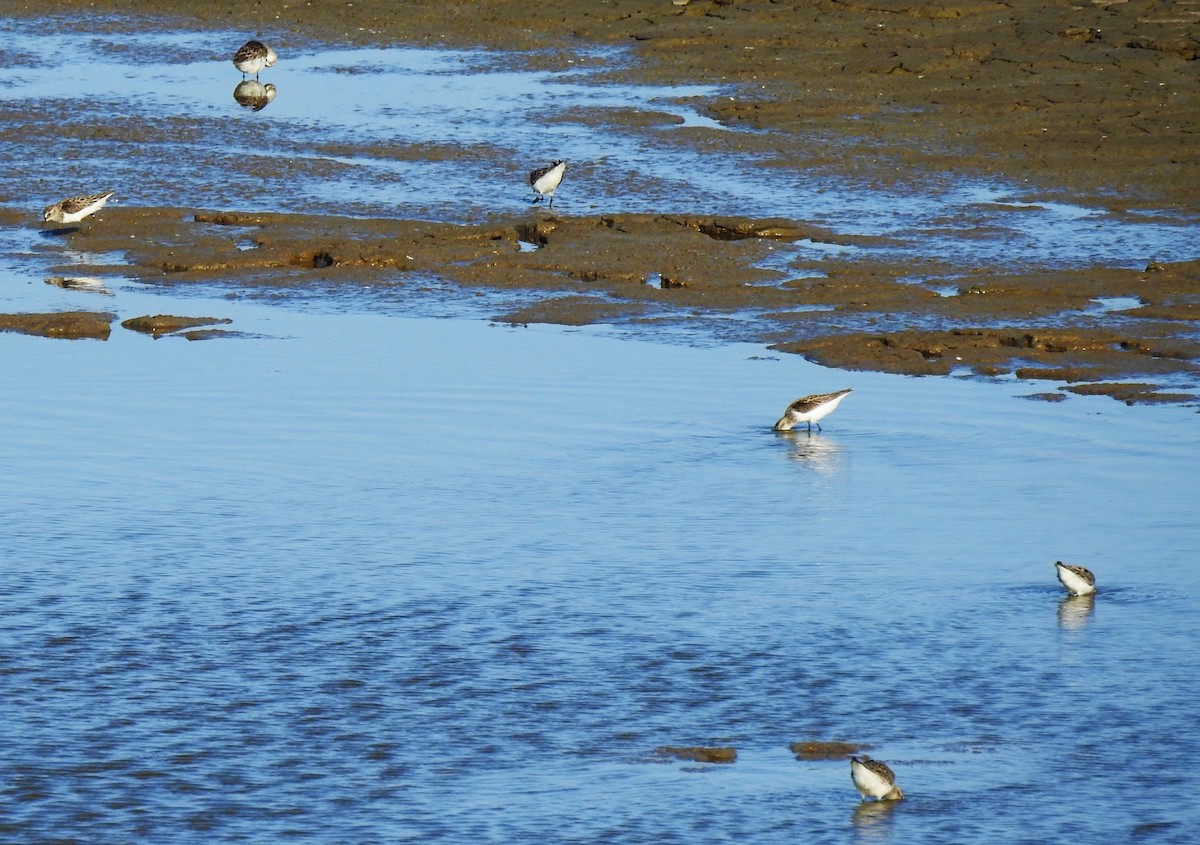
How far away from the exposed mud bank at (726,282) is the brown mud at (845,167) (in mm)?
29

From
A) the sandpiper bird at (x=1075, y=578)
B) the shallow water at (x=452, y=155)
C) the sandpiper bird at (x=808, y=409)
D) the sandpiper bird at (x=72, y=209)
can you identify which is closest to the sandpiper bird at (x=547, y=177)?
the shallow water at (x=452, y=155)

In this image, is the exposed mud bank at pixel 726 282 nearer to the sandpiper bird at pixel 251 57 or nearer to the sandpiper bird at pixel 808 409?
the sandpiper bird at pixel 808 409

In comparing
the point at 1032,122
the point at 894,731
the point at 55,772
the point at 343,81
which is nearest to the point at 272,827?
the point at 55,772

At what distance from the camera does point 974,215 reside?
64.8 feet

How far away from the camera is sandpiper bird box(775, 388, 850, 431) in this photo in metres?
13.1

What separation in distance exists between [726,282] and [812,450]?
15.3 feet

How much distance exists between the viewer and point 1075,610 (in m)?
10.1

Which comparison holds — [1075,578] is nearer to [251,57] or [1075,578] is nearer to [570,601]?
[570,601]

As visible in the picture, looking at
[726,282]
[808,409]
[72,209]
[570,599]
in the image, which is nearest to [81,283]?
[72,209]

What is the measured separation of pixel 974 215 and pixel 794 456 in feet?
24.7

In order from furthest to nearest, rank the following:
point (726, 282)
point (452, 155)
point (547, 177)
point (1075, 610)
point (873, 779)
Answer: point (452, 155)
point (547, 177)
point (726, 282)
point (1075, 610)
point (873, 779)

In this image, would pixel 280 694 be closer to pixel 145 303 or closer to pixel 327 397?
pixel 327 397

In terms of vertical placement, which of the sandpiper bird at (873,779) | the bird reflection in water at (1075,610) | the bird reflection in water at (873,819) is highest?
the bird reflection in water at (1075,610)

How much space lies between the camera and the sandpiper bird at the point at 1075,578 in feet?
33.2
